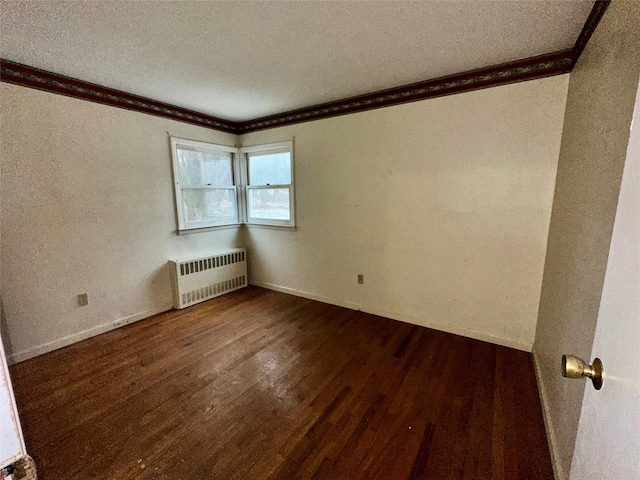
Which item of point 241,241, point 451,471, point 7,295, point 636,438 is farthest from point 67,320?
point 636,438

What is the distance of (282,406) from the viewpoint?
5.83 ft

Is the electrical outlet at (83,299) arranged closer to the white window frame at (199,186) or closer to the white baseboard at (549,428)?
the white window frame at (199,186)

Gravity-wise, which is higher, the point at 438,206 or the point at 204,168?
the point at 204,168

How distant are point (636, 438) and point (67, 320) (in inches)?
140

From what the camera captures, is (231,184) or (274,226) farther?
(231,184)

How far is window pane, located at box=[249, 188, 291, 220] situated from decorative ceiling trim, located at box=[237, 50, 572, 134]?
93 centimetres

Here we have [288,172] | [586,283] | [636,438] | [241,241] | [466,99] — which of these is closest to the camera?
[636,438]

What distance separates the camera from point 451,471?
136 centimetres

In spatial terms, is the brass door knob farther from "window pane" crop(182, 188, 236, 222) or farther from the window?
"window pane" crop(182, 188, 236, 222)

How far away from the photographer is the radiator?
3.27 meters

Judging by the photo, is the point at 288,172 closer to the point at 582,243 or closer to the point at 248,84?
the point at 248,84

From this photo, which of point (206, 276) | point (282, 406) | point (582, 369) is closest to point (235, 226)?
point (206, 276)

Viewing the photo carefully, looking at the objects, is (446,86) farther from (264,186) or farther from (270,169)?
(264,186)

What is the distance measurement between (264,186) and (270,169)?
256 mm
